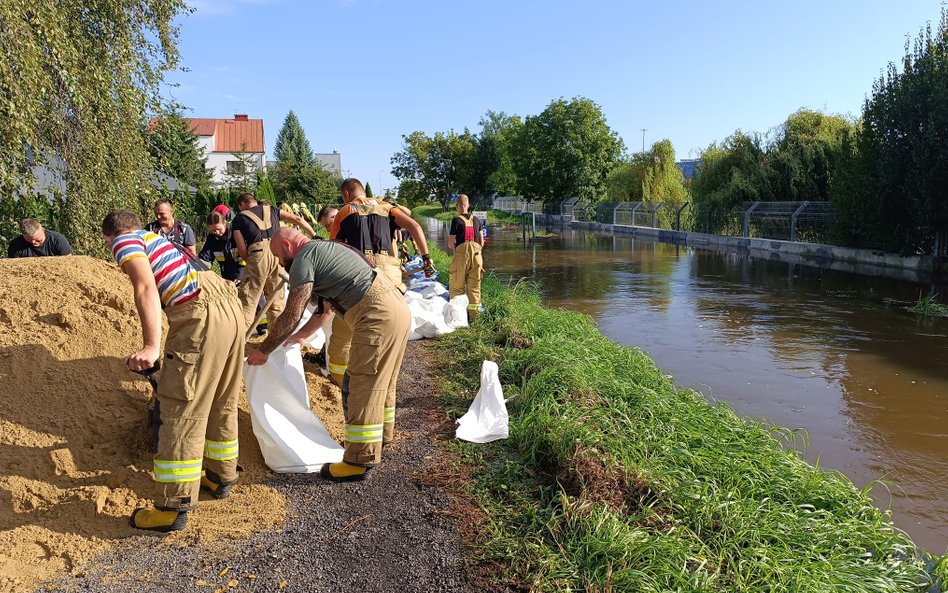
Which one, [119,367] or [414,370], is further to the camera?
[414,370]

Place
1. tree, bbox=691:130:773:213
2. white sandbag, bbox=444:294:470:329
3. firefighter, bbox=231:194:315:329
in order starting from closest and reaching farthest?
1. firefighter, bbox=231:194:315:329
2. white sandbag, bbox=444:294:470:329
3. tree, bbox=691:130:773:213

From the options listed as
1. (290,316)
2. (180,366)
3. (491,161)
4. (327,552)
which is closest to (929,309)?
(290,316)

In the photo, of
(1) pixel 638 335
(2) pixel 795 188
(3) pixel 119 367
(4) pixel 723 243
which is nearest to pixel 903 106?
(2) pixel 795 188

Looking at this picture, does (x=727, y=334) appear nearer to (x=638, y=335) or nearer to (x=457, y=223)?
(x=638, y=335)

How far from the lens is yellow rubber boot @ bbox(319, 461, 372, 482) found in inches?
162

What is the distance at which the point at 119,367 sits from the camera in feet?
14.0

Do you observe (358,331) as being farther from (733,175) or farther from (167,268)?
(733,175)

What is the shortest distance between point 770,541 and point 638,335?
21.9 ft

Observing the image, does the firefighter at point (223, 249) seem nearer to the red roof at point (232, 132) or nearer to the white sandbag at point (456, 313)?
the white sandbag at point (456, 313)

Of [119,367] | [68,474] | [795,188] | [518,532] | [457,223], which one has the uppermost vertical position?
[795,188]

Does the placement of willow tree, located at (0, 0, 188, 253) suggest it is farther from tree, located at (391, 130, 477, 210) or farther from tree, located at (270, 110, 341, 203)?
tree, located at (391, 130, 477, 210)

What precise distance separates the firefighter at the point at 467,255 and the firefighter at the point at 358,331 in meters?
5.08

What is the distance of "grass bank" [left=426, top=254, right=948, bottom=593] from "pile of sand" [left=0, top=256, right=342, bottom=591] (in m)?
1.47

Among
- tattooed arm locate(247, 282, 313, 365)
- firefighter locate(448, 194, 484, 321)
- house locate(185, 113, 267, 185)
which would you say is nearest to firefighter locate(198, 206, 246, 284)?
firefighter locate(448, 194, 484, 321)
